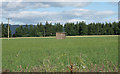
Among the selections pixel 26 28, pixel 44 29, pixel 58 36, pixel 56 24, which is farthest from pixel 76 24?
pixel 58 36

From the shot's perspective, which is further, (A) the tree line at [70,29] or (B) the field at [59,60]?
(A) the tree line at [70,29]

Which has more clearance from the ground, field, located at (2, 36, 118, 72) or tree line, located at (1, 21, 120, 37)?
tree line, located at (1, 21, 120, 37)

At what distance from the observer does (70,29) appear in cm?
10106

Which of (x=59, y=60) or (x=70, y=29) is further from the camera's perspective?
(x=70, y=29)

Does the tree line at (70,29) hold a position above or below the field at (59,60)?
above

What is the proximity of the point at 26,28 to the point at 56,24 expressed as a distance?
19.6m

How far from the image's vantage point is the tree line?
305 ft

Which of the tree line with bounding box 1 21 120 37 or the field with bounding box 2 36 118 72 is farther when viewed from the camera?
the tree line with bounding box 1 21 120 37

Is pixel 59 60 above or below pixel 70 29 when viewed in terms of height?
below

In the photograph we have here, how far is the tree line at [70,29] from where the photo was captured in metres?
92.9

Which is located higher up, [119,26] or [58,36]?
[119,26]

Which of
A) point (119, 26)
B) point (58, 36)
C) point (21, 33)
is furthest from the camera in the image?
point (119, 26)

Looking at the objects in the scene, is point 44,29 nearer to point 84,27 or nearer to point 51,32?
point 51,32

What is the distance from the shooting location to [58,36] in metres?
60.7
